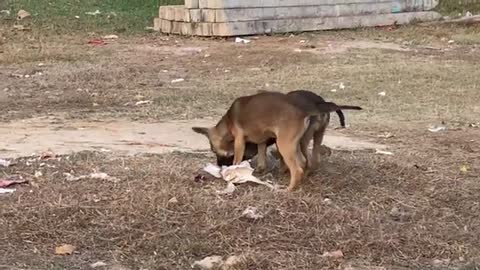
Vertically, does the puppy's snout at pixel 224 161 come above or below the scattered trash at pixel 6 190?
below

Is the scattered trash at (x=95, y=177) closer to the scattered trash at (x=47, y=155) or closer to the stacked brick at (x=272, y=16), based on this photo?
the scattered trash at (x=47, y=155)

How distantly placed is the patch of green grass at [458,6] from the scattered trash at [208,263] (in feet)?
46.6

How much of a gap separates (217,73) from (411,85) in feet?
7.62

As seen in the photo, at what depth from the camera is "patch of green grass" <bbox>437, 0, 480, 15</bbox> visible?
58.9ft

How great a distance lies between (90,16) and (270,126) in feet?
39.3

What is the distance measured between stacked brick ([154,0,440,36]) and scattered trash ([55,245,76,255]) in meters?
9.88

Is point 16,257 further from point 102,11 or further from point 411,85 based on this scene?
point 102,11

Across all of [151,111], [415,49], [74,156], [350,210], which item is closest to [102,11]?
[415,49]

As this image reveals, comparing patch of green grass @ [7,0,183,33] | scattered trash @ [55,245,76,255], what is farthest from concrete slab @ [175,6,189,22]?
scattered trash @ [55,245,76,255]

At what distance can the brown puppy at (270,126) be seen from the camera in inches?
213

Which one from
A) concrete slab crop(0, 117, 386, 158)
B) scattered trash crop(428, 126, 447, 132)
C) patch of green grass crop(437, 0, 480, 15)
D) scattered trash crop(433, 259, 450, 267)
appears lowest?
patch of green grass crop(437, 0, 480, 15)

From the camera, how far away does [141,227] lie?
4773mm

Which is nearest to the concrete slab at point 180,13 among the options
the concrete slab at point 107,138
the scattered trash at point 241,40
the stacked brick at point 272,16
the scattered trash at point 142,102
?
the stacked brick at point 272,16

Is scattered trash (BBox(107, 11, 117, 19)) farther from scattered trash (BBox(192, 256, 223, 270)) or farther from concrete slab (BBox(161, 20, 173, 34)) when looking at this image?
scattered trash (BBox(192, 256, 223, 270))
